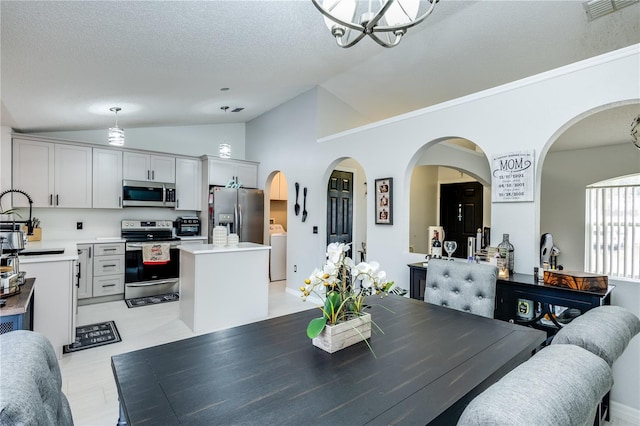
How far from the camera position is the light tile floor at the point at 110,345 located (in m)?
Answer: 2.27

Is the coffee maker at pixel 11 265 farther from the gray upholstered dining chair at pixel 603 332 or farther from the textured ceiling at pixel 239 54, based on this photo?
the gray upholstered dining chair at pixel 603 332

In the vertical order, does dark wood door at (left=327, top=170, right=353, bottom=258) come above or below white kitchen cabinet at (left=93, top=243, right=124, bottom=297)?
above

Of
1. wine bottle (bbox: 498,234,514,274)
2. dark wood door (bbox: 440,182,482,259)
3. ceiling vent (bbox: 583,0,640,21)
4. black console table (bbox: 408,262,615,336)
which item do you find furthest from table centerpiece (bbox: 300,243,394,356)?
dark wood door (bbox: 440,182,482,259)

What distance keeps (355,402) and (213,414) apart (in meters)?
0.42

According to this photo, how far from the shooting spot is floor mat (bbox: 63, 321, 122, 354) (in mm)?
3186

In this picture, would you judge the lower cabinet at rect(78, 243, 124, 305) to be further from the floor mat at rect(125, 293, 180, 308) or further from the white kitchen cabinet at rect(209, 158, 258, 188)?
the white kitchen cabinet at rect(209, 158, 258, 188)

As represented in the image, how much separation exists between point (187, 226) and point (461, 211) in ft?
18.3

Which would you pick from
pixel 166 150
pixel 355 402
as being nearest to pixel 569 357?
pixel 355 402

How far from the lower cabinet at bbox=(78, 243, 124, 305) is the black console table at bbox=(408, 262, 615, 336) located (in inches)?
196

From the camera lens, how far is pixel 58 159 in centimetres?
466

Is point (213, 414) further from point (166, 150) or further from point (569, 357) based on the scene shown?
point (166, 150)

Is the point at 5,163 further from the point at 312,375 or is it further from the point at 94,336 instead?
the point at 312,375

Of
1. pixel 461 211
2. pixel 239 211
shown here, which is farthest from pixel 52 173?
pixel 461 211

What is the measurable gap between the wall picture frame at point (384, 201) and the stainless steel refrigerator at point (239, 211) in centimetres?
277
